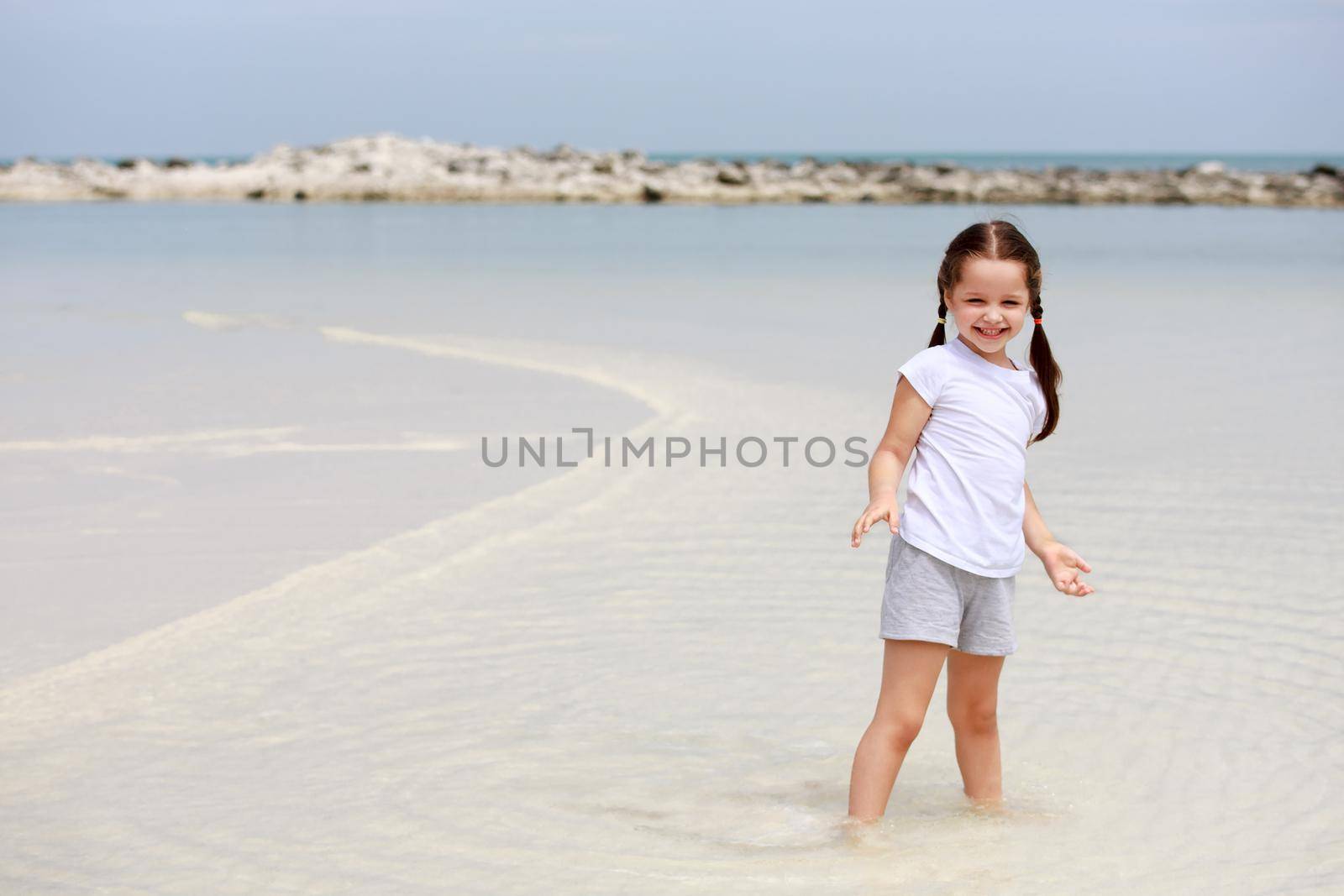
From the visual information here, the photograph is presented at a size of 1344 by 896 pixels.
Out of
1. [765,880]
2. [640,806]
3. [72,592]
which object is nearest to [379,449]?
[72,592]

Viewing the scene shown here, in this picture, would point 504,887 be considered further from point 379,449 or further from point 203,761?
point 379,449

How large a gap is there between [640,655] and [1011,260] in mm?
1890

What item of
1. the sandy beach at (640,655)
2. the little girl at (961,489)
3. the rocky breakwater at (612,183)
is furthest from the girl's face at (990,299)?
the rocky breakwater at (612,183)

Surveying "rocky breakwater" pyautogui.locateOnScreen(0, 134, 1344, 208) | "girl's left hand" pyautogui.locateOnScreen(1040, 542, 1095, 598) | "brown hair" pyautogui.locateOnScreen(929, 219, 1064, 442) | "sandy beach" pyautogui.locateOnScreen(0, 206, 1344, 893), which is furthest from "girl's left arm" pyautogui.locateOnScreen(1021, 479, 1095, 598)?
"rocky breakwater" pyautogui.locateOnScreen(0, 134, 1344, 208)

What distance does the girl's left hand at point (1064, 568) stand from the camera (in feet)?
9.12

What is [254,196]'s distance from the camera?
3941 cm

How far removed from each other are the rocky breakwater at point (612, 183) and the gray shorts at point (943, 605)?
117 feet

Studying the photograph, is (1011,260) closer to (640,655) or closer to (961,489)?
(961,489)

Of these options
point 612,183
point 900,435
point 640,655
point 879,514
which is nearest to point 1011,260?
point 900,435

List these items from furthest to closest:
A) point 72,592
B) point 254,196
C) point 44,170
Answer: point 44,170, point 254,196, point 72,592

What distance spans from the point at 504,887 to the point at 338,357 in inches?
295

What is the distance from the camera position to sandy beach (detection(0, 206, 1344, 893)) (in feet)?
9.62

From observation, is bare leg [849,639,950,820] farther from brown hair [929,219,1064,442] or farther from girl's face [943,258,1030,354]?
girl's face [943,258,1030,354]

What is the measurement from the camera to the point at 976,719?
3.01 m
